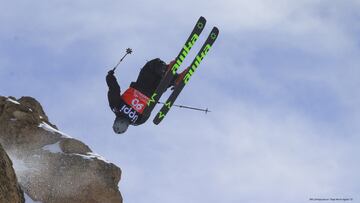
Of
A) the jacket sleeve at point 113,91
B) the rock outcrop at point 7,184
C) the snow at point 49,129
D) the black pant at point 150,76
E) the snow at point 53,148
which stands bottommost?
the rock outcrop at point 7,184

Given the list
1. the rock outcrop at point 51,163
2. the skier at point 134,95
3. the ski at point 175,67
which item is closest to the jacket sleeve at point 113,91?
the skier at point 134,95

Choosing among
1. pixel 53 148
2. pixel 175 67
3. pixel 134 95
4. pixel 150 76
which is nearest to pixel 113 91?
pixel 134 95

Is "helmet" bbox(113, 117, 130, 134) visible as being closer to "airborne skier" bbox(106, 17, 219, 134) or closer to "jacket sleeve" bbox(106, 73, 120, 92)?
"airborne skier" bbox(106, 17, 219, 134)

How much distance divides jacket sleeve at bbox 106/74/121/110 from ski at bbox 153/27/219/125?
1.54m

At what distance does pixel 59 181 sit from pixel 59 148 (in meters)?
2.42

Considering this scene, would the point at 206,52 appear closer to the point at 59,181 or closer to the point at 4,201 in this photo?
the point at 4,201

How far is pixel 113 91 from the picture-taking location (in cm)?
2023

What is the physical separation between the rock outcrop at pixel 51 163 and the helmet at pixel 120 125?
10777 mm

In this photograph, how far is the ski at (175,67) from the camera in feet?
65.5

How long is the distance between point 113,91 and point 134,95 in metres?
0.77

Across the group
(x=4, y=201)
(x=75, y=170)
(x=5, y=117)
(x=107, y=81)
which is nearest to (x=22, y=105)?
(x=5, y=117)

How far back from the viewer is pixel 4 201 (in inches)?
461

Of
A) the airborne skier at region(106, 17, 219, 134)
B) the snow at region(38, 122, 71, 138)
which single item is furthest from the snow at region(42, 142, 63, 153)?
the airborne skier at region(106, 17, 219, 134)

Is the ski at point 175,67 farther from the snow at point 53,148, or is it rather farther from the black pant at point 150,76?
the snow at point 53,148
